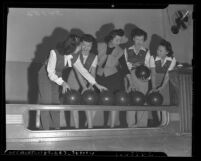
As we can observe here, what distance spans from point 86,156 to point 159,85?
673 mm

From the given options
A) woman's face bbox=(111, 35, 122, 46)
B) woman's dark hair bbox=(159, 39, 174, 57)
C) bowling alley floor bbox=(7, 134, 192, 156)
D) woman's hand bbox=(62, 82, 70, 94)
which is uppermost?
woman's face bbox=(111, 35, 122, 46)

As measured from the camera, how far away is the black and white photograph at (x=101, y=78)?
8.36 feet

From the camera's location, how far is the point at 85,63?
8.58 feet

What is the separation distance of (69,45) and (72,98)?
0.35 meters

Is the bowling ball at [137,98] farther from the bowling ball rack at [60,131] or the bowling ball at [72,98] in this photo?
the bowling ball at [72,98]

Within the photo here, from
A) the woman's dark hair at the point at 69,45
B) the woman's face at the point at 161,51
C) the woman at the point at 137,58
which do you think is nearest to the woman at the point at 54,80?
the woman's dark hair at the point at 69,45

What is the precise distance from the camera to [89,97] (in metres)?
2.58

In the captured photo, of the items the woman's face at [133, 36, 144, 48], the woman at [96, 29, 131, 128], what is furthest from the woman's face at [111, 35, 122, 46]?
the woman's face at [133, 36, 144, 48]

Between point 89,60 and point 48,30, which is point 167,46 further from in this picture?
point 48,30

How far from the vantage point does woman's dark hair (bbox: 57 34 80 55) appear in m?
2.60

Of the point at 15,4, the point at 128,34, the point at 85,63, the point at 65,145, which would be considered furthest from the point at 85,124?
the point at 15,4

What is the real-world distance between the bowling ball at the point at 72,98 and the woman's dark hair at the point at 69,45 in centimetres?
27

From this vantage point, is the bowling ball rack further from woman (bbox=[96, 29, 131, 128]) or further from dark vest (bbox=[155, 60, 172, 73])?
dark vest (bbox=[155, 60, 172, 73])
